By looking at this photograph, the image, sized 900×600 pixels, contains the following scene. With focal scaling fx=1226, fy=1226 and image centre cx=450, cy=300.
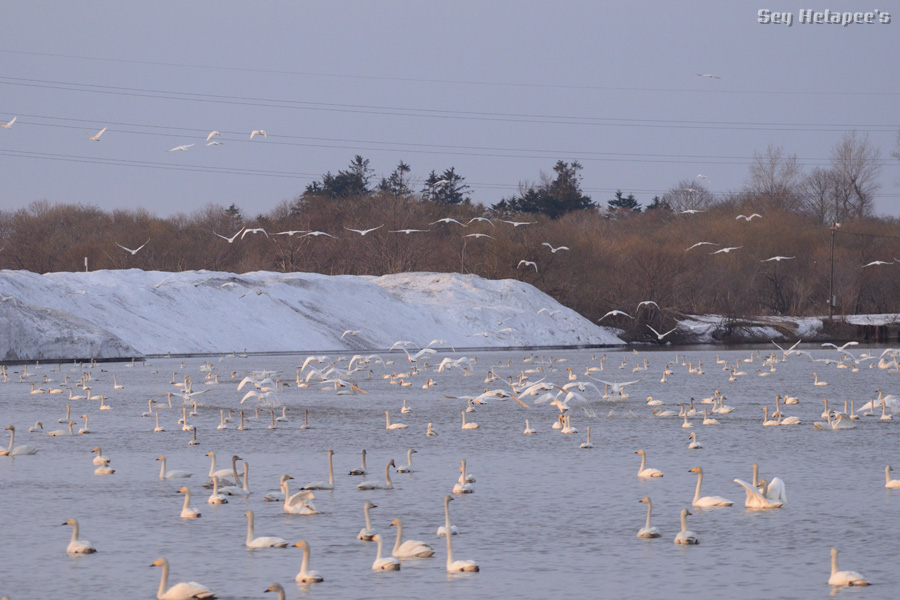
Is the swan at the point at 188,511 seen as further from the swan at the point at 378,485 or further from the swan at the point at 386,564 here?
the swan at the point at 386,564

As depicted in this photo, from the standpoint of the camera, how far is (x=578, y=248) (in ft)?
233

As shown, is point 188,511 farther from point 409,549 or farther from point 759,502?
point 759,502

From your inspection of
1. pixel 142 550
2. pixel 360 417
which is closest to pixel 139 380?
pixel 360 417

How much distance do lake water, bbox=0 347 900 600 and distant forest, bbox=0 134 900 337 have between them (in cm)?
3751

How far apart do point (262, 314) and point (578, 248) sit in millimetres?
21709

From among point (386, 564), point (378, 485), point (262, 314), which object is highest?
point (262, 314)

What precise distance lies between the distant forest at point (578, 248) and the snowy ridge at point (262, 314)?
368 centimetres

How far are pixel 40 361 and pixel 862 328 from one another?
42686 millimetres

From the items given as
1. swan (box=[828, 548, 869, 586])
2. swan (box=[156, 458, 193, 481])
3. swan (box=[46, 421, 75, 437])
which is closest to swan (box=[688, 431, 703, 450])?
swan (box=[156, 458, 193, 481])

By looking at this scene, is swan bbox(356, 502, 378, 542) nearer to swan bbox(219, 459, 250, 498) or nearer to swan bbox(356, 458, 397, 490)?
swan bbox(356, 458, 397, 490)

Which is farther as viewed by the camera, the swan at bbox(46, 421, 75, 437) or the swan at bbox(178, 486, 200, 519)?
the swan at bbox(46, 421, 75, 437)

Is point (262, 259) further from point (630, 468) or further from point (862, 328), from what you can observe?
point (630, 468)

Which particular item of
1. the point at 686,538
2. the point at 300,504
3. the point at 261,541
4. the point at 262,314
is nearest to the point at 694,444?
the point at 686,538

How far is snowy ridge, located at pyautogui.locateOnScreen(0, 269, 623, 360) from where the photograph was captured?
47125 mm
